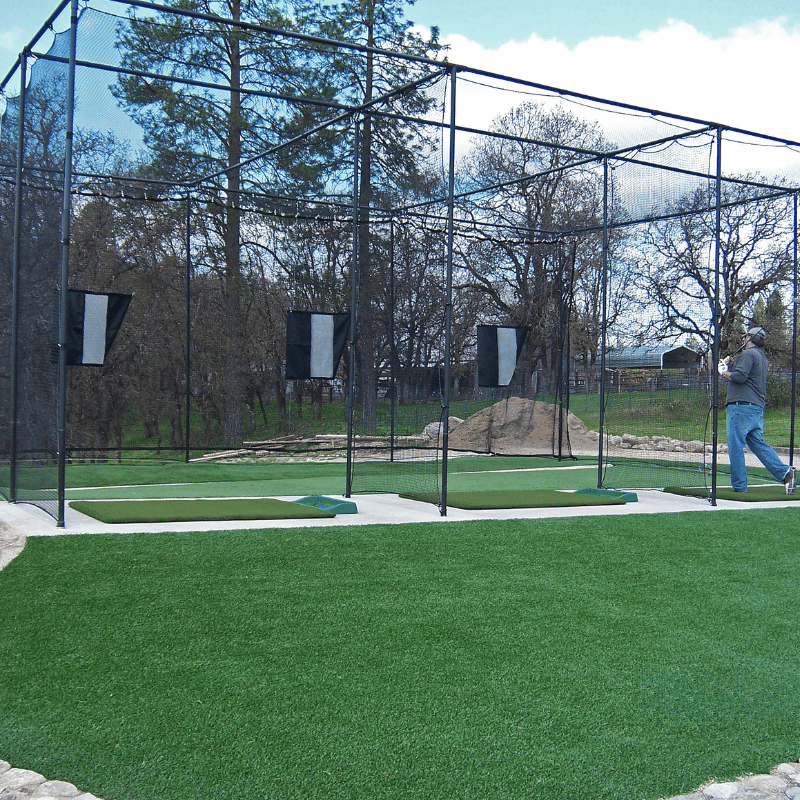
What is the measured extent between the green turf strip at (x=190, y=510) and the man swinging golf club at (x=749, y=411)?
3.79 m

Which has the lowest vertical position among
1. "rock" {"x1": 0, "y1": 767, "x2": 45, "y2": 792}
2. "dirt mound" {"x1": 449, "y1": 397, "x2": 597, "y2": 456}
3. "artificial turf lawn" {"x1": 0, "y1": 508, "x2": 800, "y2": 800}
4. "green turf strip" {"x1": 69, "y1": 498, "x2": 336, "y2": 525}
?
"rock" {"x1": 0, "y1": 767, "x2": 45, "y2": 792}

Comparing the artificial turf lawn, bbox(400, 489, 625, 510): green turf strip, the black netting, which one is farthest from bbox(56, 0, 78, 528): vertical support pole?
bbox(400, 489, 625, 510): green turf strip

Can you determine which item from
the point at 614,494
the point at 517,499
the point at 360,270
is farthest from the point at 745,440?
the point at 360,270

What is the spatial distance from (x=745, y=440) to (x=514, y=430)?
370cm

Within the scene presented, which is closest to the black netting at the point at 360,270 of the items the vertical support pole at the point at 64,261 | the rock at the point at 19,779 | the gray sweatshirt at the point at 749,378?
the gray sweatshirt at the point at 749,378

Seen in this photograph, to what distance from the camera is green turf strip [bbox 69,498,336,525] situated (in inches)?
205

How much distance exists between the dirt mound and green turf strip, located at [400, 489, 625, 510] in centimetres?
354

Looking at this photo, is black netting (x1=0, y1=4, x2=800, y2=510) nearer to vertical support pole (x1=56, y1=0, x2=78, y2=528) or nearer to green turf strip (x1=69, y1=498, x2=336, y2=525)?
green turf strip (x1=69, y1=498, x2=336, y2=525)

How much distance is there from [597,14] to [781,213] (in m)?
6.82

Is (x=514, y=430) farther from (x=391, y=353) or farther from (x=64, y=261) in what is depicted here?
(x=64, y=261)

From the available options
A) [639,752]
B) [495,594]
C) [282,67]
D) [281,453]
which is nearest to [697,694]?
[639,752]

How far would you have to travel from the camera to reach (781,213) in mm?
12844

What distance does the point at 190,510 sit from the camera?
A: 552cm

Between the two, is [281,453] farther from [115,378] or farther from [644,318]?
[644,318]
